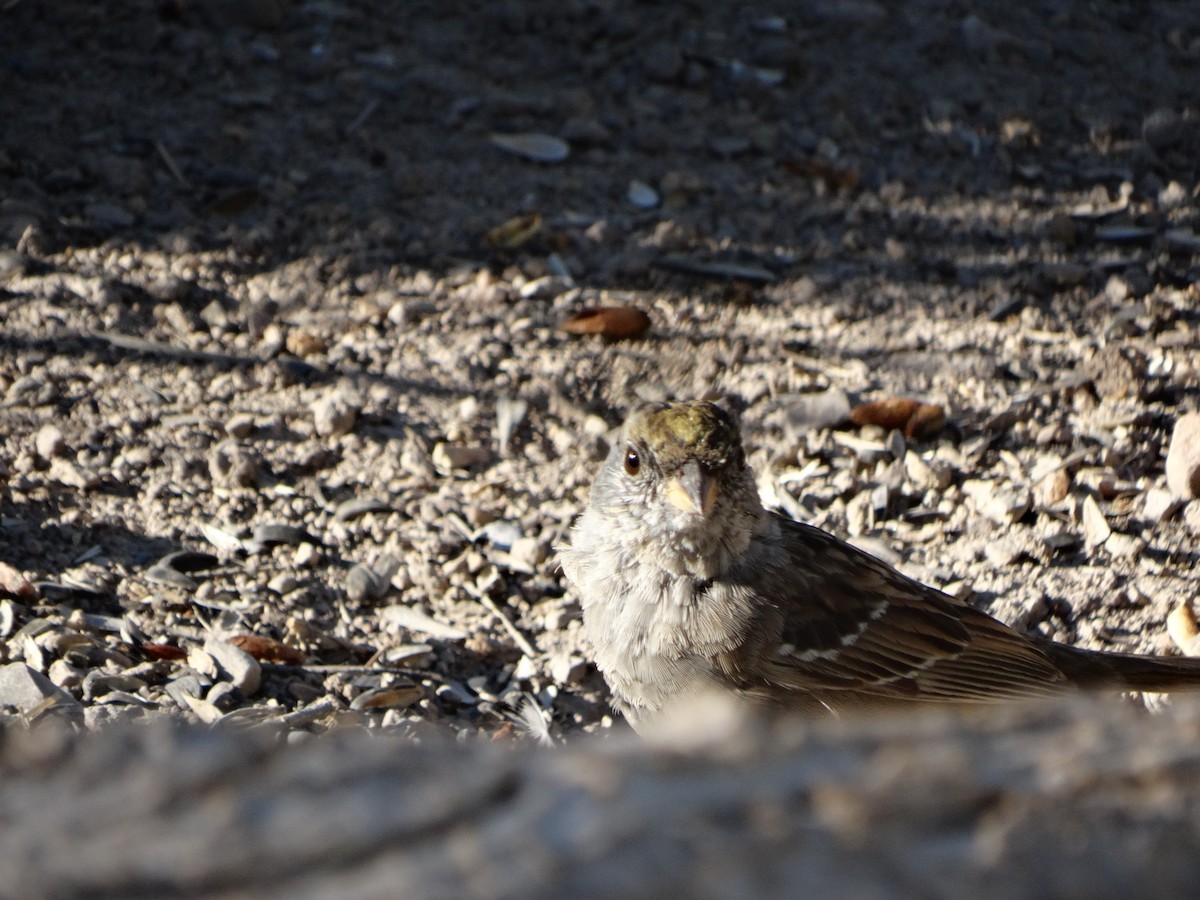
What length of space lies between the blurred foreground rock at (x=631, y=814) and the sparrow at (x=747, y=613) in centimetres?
209

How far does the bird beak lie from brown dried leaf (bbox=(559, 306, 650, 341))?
5.50 feet

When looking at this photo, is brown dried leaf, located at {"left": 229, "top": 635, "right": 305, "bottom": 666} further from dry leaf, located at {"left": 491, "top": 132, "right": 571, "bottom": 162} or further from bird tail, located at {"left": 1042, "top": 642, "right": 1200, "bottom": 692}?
dry leaf, located at {"left": 491, "top": 132, "right": 571, "bottom": 162}

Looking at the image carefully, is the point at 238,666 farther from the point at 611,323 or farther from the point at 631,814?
the point at 631,814

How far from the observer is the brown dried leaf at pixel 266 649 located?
3.79 metres

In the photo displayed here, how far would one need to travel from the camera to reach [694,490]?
354 centimetres

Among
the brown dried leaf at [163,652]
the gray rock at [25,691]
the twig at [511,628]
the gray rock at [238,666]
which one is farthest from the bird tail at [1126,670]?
the gray rock at [25,691]

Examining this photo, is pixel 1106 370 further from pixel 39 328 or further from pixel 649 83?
pixel 39 328

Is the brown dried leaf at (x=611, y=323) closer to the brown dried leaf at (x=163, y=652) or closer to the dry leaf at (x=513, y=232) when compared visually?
the dry leaf at (x=513, y=232)

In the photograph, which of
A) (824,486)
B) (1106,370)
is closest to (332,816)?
(824,486)

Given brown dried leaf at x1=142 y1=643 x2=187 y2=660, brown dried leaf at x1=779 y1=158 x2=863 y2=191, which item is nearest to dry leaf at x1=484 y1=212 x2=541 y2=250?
brown dried leaf at x1=779 y1=158 x2=863 y2=191

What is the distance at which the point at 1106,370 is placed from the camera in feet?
15.5

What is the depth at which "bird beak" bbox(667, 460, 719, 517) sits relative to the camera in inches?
139

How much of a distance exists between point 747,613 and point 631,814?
2.34 m

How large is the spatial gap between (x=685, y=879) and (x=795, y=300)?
4.37 m
